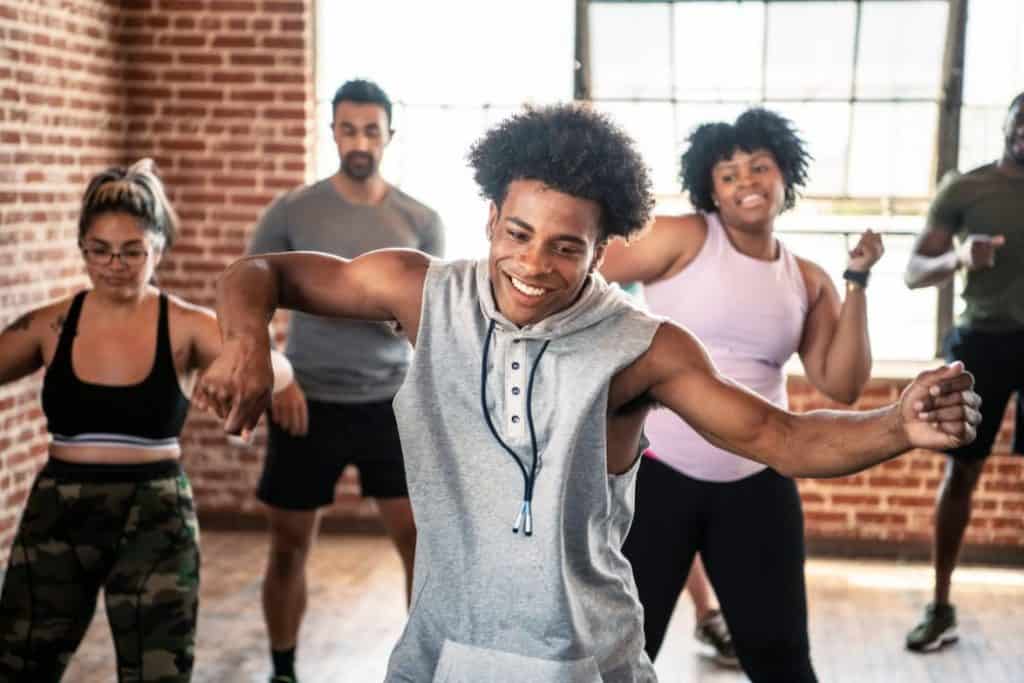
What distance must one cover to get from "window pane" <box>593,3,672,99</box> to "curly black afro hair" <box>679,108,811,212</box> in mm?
2443

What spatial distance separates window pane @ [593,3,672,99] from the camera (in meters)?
5.94

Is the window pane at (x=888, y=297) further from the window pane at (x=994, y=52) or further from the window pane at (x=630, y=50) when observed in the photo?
the window pane at (x=630, y=50)

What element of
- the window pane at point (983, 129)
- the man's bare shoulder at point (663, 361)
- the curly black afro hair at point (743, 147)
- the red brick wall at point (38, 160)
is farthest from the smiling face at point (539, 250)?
the window pane at point (983, 129)

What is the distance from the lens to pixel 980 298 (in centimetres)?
480

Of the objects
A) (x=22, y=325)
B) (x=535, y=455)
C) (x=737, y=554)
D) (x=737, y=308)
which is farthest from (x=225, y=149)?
(x=535, y=455)

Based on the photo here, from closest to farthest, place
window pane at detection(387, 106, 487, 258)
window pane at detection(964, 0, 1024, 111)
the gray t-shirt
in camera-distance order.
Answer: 1. the gray t-shirt
2. window pane at detection(964, 0, 1024, 111)
3. window pane at detection(387, 106, 487, 258)

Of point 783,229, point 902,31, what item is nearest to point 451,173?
point 783,229

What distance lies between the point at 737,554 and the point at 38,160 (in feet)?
10.4

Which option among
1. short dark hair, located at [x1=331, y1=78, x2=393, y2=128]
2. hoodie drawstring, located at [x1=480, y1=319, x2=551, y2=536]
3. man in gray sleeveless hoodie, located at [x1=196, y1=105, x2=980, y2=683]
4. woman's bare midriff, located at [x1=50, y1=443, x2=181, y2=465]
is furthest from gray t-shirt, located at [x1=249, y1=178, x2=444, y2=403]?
hoodie drawstring, located at [x1=480, y1=319, x2=551, y2=536]

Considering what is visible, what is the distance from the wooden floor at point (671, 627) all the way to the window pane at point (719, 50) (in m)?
1.88

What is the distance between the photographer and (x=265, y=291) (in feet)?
7.43

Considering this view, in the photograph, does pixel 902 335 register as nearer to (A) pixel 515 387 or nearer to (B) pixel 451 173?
(B) pixel 451 173

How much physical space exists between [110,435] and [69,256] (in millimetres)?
2437

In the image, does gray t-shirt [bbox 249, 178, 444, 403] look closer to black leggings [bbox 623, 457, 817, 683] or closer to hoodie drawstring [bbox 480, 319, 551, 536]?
black leggings [bbox 623, 457, 817, 683]
